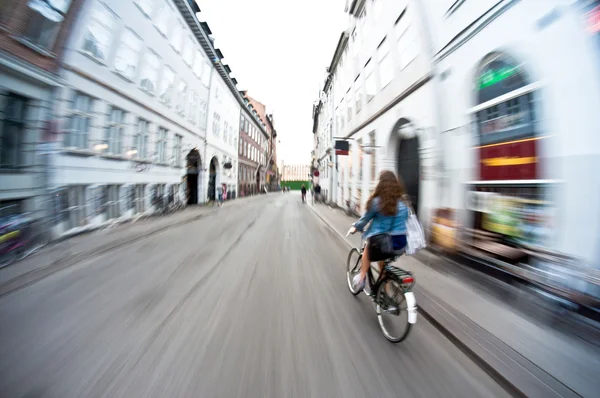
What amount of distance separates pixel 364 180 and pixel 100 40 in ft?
41.6

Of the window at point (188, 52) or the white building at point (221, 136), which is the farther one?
the white building at point (221, 136)

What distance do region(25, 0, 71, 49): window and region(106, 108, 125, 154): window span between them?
10.1 ft

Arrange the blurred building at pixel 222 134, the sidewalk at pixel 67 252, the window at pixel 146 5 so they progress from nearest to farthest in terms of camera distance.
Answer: the sidewalk at pixel 67 252
the window at pixel 146 5
the blurred building at pixel 222 134

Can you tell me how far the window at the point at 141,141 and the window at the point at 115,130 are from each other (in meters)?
0.87

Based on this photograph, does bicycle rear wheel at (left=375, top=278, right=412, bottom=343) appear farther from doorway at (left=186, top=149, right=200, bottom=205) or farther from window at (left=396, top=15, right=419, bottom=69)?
doorway at (left=186, top=149, right=200, bottom=205)

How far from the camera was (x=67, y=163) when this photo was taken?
819cm

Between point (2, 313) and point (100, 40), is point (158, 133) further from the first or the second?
point (2, 313)

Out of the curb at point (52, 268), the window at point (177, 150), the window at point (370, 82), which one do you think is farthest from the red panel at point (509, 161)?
the window at point (177, 150)

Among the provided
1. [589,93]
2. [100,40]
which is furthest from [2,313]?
[100,40]

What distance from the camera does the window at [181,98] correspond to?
16078 mm

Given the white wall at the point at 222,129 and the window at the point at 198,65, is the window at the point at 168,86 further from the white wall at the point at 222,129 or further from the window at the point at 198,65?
the white wall at the point at 222,129

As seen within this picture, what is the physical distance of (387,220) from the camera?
10.3ft

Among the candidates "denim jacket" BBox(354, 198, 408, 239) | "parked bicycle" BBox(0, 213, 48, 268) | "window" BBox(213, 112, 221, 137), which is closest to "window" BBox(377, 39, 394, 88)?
"denim jacket" BBox(354, 198, 408, 239)

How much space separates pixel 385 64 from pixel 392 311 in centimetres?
1096
